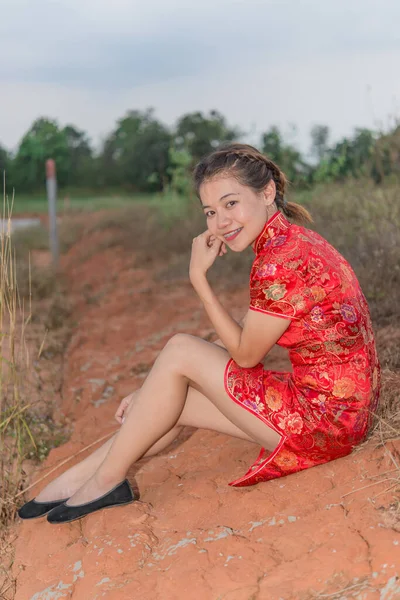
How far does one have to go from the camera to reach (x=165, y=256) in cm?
916

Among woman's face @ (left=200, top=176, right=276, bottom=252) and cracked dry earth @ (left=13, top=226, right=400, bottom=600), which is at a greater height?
woman's face @ (left=200, top=176, right=276, bottom=252)

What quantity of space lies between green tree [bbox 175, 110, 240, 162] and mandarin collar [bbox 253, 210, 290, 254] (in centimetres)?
787

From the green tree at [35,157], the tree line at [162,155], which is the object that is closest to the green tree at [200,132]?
the tree line at [162,155]

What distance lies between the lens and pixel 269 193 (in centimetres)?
256

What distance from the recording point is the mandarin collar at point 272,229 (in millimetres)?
2492

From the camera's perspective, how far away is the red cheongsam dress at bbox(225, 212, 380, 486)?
7.80 ft

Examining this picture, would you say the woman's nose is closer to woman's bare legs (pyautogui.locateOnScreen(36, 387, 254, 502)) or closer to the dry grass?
woman's bare legs (pyautogui.locateOnScreen(36, 387, 254, 502))

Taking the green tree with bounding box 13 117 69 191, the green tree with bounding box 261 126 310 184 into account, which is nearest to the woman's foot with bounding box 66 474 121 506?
the green tree with bounding box 261 126 310 184

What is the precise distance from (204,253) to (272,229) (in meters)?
0.27

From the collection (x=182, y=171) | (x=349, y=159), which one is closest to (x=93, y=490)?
(x=349, y=159)

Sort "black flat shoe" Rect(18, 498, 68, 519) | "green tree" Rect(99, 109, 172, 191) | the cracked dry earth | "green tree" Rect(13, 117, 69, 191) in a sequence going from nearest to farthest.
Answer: the cracked dry earth, "black flat shoe" Rect(18, 498, 68, 519), "green tree" Rect(99, 109, 172, 191), "green tree" Rect(13, 117, 69, 191)

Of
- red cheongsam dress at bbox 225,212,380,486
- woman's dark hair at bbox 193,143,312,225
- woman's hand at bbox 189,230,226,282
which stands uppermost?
woman's dark hair at bbox 193,143,312,225

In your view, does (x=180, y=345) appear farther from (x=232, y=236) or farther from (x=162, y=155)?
(x=162, y=155)

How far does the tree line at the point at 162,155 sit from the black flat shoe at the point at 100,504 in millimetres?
1390
